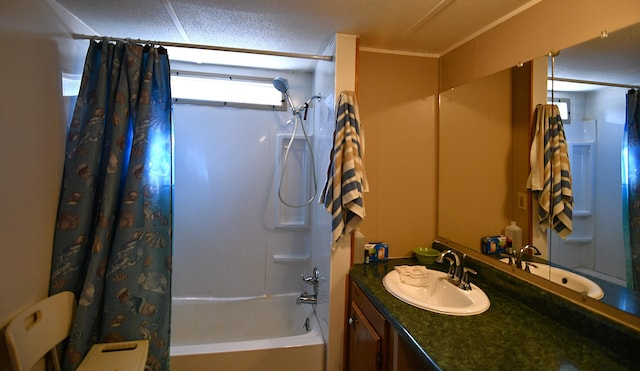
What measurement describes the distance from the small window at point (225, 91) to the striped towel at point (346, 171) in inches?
39.2

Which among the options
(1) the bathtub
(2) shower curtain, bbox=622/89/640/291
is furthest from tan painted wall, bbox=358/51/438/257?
(2) shower curtain, bbox=622/89/640/291

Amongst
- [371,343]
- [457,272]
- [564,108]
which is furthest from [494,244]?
[371,343]

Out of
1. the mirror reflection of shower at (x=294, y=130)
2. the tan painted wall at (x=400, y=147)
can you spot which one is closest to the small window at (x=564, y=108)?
the tan painted wall at (x=400, y=147)

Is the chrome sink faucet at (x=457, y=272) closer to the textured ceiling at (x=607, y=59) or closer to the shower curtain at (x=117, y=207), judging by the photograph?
the textured ceiling at (x=607, y=59)

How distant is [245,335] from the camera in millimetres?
2053

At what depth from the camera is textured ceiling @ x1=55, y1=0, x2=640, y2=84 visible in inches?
42.7

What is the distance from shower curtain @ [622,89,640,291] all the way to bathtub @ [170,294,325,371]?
1.40 m

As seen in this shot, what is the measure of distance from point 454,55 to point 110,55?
1.90 m

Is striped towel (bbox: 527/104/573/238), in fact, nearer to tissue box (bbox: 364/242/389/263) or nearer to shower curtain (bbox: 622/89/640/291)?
shower curtain (bbox: 622/89/640/291)

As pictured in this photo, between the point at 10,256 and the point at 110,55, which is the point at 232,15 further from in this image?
the point at 10,256

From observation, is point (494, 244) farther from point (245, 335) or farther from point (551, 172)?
point (245, 335)

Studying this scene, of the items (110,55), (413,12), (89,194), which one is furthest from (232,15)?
(89,194)

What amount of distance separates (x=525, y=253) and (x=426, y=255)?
50cm

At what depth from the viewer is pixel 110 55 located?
1.34 metres
